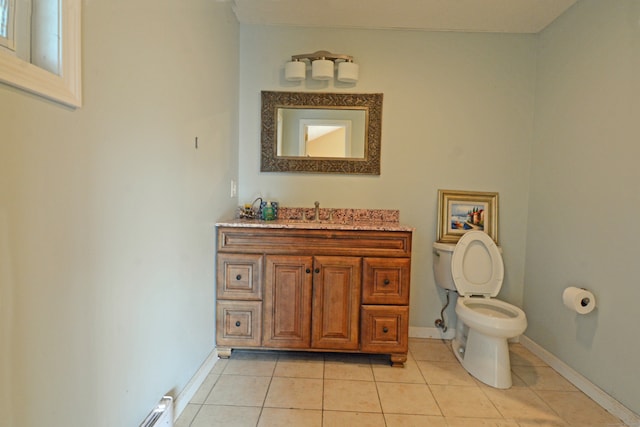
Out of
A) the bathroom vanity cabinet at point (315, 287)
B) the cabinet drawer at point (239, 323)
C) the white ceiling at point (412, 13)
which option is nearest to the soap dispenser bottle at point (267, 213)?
the bathroom vanity cabinet at point (315, 287)

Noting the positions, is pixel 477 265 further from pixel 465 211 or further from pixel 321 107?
pixel 321 107

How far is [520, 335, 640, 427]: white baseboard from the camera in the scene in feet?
5.05

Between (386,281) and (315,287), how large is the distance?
46 cm

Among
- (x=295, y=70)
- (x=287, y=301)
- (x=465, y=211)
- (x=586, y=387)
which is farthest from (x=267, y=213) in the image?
(x=586, y=387)

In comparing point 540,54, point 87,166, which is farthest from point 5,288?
point 540,54

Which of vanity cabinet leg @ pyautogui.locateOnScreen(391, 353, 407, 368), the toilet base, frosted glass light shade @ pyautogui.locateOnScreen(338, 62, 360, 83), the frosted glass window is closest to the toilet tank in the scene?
the toilet base

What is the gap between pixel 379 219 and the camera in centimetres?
244

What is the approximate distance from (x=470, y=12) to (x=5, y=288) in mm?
2733

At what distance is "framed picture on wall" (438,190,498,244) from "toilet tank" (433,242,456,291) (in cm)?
13

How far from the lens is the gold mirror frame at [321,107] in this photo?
2.40m

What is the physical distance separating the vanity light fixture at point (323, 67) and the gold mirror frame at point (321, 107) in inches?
→ 5.4

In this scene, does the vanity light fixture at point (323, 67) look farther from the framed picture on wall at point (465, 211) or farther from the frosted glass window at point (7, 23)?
the frosted glass window at point (7, 23)

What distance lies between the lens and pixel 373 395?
174cm

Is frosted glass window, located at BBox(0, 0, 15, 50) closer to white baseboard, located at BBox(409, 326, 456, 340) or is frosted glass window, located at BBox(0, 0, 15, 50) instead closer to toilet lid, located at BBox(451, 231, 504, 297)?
toilet lid, located at BBox(451, 231, 504, 297)
